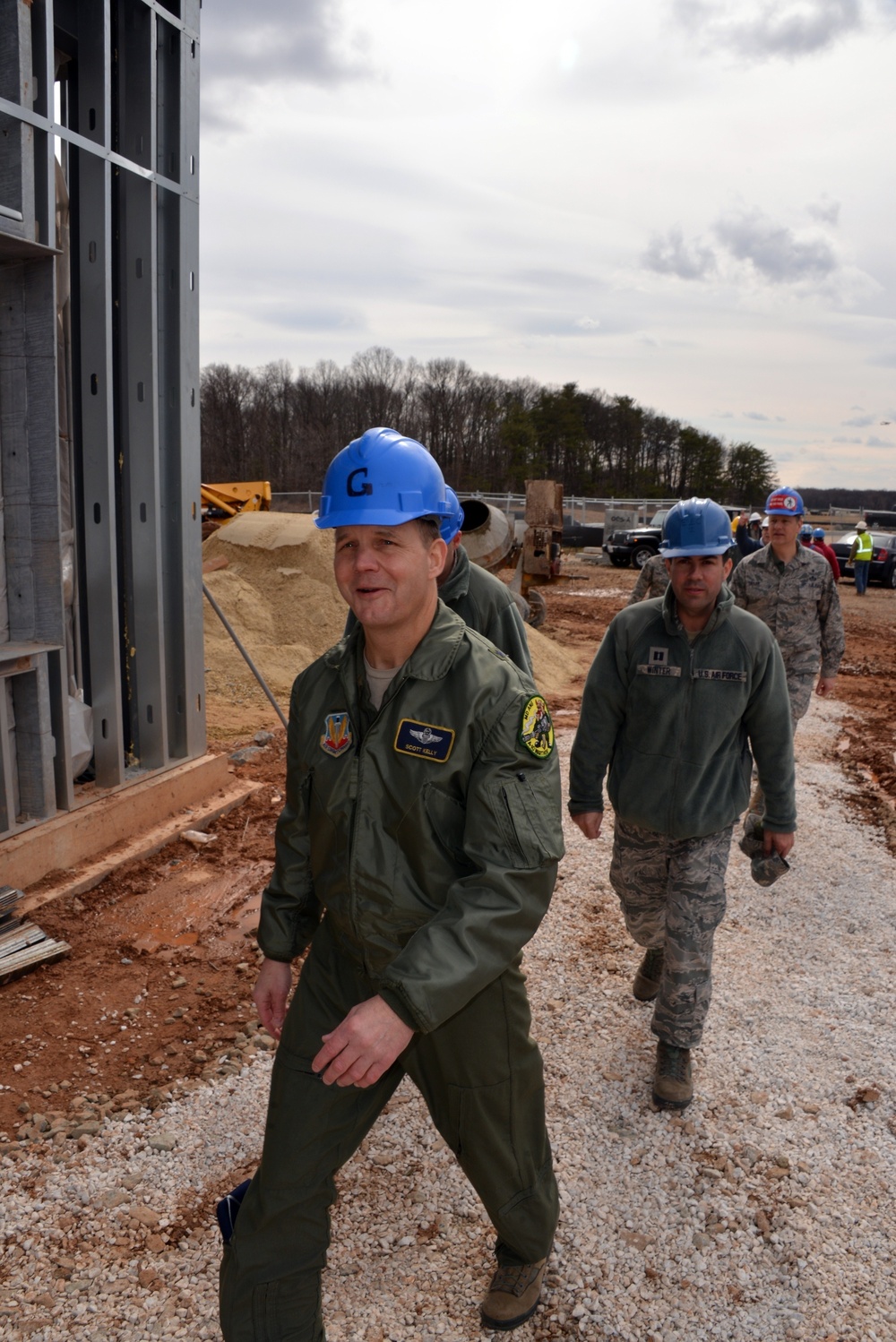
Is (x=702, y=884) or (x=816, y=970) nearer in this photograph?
(x=702, y=884)

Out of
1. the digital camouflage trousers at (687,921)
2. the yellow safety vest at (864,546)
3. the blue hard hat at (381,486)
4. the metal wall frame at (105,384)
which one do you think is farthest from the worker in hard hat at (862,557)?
the blue hard hat at (381,486)

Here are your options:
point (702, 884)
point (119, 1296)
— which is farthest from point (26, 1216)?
point (702, 884)

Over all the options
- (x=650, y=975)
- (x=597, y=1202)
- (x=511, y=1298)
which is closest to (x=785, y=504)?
(x=650, y=975)

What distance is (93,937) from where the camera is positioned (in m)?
4.60

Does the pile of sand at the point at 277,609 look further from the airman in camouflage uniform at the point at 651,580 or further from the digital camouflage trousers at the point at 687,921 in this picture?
the digital camouflage trousers at the point at 687,921

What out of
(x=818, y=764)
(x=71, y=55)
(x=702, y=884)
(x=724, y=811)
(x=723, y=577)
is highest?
(x=71, y=55)

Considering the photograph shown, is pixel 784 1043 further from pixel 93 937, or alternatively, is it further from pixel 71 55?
pixel 71 55

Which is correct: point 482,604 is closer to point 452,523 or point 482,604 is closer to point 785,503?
point 452,523

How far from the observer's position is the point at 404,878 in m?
2.12

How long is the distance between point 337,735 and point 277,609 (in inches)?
416

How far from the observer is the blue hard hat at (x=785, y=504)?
6078 mm

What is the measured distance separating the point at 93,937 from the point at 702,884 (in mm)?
2868

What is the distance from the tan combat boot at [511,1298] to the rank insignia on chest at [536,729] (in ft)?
4.59

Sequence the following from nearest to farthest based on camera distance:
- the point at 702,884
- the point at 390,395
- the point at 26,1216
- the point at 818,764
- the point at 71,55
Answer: the point at 26,1216 < the point at 702,884 < the point at 71,55 < the point at 818,764 < the point at 390,395
